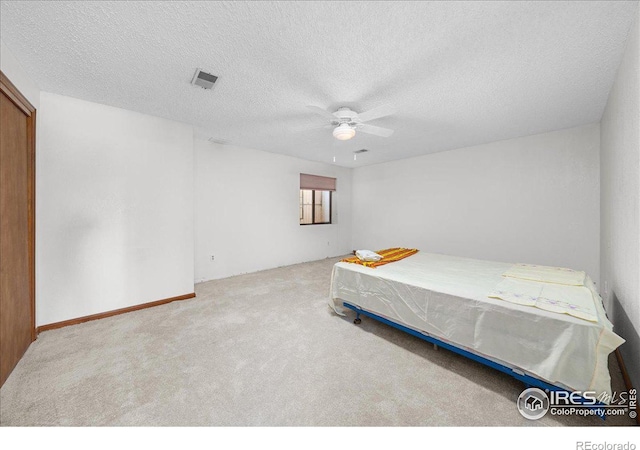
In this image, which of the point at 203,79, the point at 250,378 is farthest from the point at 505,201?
the point at 203,79

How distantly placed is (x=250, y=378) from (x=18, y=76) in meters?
3.22

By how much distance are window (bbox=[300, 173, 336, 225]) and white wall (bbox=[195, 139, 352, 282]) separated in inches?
7.4

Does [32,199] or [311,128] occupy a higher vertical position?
[311,128]

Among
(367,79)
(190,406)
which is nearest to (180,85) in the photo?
(367,79)

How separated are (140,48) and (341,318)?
10.3ft

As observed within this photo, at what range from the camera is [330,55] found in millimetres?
1861

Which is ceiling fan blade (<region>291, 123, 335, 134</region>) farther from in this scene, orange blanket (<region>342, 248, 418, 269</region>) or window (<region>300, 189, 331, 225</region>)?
window (<region>300, 189, 331, 225</region>)

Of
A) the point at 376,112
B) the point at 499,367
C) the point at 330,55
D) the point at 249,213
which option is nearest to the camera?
the point at 499,367

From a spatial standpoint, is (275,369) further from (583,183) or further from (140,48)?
(583,183)

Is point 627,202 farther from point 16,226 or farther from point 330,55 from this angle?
point 16,226

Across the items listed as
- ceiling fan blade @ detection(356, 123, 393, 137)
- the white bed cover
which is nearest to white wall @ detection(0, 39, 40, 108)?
ceiling fan blade @ detection(356, 123, 393, 137)

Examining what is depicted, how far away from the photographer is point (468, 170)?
4492 millimetres

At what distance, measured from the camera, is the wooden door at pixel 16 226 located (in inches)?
71.0

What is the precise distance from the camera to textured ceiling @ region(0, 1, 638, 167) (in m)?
1.47
